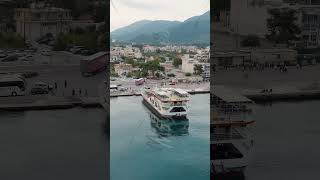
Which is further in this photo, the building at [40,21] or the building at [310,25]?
the building at [310,25]

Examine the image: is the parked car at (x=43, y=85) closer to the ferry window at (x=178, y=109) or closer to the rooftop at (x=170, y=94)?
the rooftop at (x=170, y=94)

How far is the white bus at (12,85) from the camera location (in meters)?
3.40

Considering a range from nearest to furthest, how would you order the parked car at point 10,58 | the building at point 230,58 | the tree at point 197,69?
the parked car at point 10,58 < the building at point 230,58 < the tree at point 197,69

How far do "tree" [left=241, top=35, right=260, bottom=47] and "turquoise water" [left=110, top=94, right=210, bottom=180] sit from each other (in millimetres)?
1157

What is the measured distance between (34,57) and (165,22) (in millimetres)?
2133

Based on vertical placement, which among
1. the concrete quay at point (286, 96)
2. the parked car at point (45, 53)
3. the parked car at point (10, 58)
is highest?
the parked car at point (45, 53)

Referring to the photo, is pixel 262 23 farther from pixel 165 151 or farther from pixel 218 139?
pixel 165 151

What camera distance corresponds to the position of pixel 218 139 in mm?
3744

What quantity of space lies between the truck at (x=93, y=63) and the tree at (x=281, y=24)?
1.39 meters

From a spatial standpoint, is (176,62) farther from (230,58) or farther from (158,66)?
(230,58)

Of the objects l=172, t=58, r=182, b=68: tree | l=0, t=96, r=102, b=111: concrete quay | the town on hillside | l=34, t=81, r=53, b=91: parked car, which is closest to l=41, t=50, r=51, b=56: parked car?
l=34, t=81, r=53, b=91: parked car

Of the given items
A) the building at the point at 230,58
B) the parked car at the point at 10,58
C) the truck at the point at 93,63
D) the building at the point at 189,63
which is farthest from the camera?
the building at the point at 189,63

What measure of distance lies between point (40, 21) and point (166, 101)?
193 cm

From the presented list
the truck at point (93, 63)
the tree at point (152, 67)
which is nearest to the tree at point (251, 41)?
the truck at point (93, 63)
